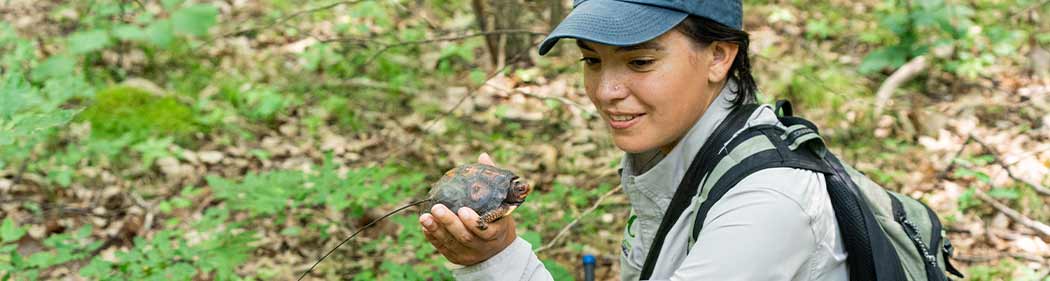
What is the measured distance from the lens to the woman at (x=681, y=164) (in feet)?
5.38

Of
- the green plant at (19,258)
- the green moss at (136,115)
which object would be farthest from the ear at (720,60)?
the green moss at (136,115)

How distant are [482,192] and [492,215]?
9 centimetres

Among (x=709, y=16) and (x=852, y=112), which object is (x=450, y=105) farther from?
(x=709, y=16)

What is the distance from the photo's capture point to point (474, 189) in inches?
77.0

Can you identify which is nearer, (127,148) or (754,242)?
(754,242)

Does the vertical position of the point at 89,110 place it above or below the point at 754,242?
below

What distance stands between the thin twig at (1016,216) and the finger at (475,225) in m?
2.96

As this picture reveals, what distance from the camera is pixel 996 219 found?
4.16m

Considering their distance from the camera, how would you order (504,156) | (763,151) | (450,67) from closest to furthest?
(763,151) → (504,156) → (450,67)

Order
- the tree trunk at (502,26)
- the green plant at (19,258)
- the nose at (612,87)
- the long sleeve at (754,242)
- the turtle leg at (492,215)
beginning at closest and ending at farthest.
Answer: the long sleeve at (754,242) → the turtle leg at (492,215) → the nose at (612,87) → the green plant at (19,258) → the tree trunk at (502,26)

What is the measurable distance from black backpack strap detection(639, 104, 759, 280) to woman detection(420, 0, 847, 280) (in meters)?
0.02

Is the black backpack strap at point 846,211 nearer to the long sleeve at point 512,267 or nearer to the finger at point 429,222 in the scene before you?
the long sleeve at point 512,267

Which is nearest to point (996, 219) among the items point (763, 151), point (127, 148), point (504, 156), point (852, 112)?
point (852, 112)

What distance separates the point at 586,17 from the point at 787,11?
544cm
